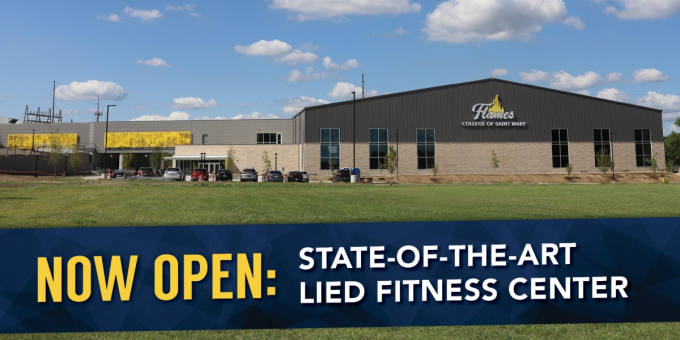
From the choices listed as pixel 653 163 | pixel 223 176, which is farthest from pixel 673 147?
pixel 223 176

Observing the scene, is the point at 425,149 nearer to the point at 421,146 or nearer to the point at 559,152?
the point at 421,146

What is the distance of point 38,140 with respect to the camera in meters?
103

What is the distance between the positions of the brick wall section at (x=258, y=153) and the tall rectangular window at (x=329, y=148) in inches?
336

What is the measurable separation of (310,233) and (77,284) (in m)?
2.56

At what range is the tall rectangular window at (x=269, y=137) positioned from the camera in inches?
3612

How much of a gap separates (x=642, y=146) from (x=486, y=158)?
2471 centimetres

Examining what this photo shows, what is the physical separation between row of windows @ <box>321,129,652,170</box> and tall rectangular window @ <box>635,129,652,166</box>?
99cm

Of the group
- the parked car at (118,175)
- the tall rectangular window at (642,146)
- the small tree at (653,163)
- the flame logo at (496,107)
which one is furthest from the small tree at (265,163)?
the tall rectangular window at (642,146)

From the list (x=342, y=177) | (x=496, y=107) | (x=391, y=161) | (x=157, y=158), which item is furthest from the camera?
(x=157, y=158)

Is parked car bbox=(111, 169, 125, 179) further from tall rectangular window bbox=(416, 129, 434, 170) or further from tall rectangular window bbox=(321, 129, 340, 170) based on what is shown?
tall rectangular window bbox=(416, 129, 434, 170)

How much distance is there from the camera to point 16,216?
48.4 feet

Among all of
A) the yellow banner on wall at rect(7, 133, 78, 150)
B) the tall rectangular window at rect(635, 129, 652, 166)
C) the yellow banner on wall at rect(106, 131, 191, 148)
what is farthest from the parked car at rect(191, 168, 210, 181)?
the tall rectangular window at rect(635, 129, 652, 166)

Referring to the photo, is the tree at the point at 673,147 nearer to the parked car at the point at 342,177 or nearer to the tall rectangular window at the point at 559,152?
the tall rectangular window at the point at 559,152

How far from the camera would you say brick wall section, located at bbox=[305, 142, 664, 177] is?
70062mm
